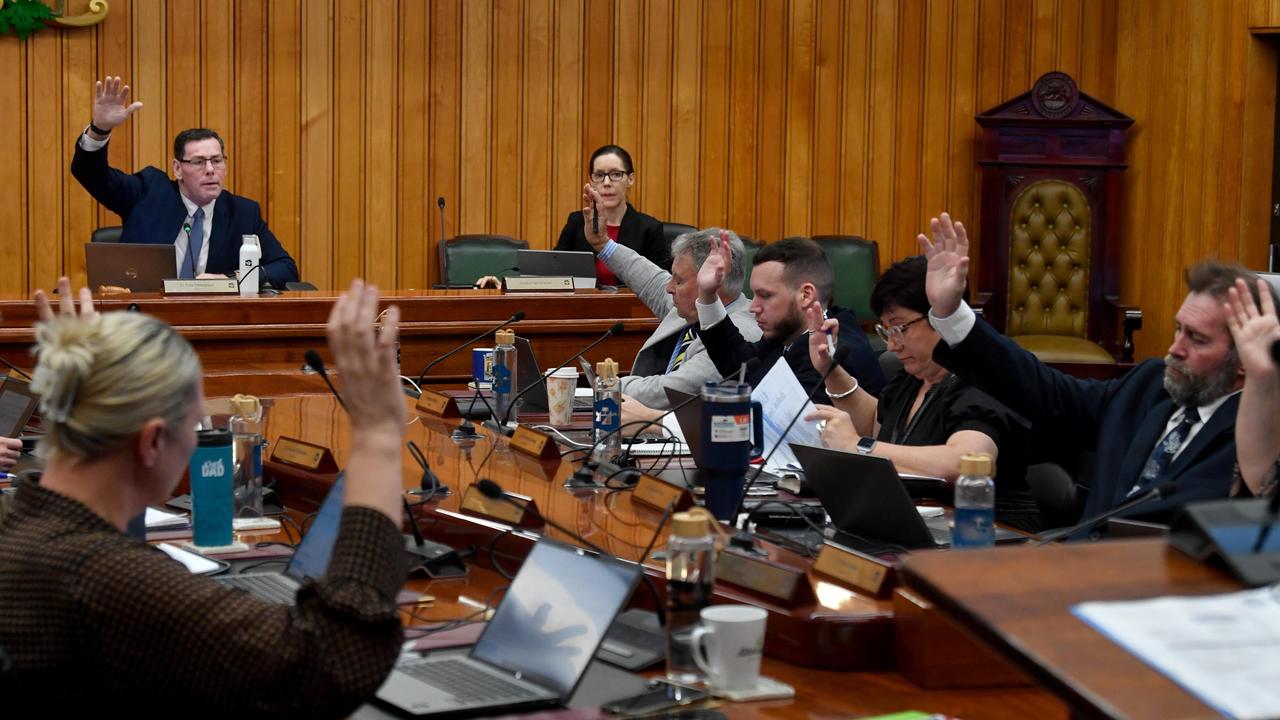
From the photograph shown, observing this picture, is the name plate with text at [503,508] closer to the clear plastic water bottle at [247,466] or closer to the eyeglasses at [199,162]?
the clear plastic water bottle at [247,466]

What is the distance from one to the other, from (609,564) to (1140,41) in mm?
7174

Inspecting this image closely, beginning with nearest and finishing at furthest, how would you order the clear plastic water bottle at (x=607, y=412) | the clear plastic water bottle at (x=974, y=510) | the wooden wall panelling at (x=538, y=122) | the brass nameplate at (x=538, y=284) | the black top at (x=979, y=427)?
the clear plastic water bottle at (x=974, y=510) → the black top at (x=979, y=427) → the clear plastic water bottle at (x=607, y=412) → the brass nameplate at (x=538, y=284) → the wooden wall panelling at (x=538, y=122)

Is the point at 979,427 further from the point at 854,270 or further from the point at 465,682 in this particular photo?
the point at 854,270

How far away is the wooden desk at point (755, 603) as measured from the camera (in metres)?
1.82

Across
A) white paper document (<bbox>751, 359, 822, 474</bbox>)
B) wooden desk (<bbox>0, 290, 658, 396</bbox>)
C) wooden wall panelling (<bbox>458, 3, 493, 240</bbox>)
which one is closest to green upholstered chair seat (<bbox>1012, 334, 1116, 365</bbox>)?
wooden desk (<bbox>0, 290, 658, 396</bbox>)

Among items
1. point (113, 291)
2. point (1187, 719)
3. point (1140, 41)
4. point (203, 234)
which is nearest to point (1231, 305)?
point (1187, 719)

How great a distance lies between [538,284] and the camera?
18.3ft

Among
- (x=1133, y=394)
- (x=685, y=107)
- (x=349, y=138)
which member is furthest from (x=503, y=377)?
(x=685, y=107)

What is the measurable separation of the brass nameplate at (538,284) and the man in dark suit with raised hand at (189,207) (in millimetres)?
1060

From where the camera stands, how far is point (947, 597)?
122 centimetres

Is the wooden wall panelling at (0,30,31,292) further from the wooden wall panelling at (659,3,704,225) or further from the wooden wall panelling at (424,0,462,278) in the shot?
the wooden wall panelling at (659,3,704,225)

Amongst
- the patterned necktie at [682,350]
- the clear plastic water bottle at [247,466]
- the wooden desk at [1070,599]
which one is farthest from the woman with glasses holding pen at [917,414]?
the wooden desk at [1070,599]

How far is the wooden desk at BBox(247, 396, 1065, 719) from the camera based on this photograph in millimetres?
1815

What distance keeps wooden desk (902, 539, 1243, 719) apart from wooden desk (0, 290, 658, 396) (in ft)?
11.5
